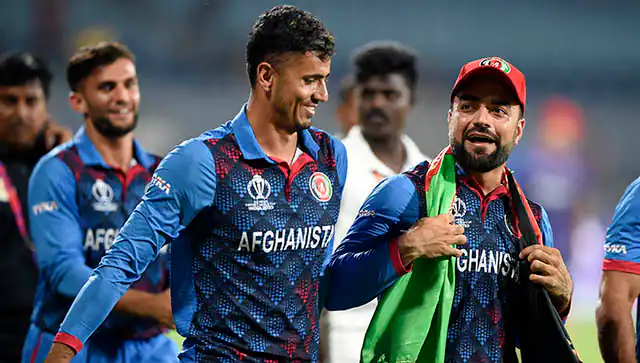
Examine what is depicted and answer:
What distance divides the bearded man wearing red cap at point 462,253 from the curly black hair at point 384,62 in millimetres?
2617

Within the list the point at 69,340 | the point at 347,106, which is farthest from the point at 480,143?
the point at 347,106

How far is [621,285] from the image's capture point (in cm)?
393

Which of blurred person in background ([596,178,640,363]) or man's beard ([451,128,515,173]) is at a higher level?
man's beard ([451,128,515,173])

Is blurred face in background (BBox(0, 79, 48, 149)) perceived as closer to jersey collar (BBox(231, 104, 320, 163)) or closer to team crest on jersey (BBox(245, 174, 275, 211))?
jersey collar (BBox(231, 104, 320, 163))

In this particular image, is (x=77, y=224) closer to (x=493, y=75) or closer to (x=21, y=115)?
(x=21, y=115)

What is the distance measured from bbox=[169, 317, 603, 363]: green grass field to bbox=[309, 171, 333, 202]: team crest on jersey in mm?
7165

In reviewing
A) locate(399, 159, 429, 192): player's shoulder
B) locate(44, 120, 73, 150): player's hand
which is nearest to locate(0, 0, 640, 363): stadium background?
locate(44, 120, 73, 150): player's hand

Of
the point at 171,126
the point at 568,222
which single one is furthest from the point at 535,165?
the point at 171,126

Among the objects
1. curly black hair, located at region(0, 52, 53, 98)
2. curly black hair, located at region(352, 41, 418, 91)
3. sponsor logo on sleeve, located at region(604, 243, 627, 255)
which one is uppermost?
curly black hair, located at region(352, 41, 418, 91)

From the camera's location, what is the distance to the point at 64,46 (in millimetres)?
22766

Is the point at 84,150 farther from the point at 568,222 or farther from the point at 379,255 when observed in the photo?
the point at 568,222

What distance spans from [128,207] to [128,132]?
0.43 m

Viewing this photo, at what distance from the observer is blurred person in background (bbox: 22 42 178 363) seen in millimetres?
4605

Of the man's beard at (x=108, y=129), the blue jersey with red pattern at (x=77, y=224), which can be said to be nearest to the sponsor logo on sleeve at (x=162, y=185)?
the blue jersey with red pattern at (x=77, y=224)
